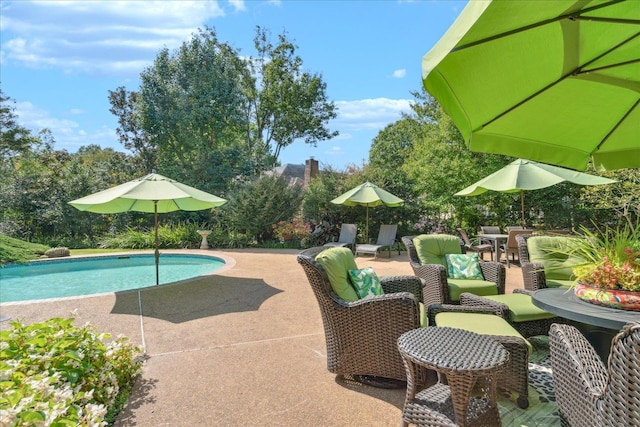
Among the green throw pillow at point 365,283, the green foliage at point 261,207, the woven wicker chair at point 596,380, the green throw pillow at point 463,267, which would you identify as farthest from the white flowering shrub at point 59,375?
the green foliage at point 261,207

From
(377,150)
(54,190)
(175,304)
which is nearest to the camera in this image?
(175,304)

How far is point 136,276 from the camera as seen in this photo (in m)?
9.43

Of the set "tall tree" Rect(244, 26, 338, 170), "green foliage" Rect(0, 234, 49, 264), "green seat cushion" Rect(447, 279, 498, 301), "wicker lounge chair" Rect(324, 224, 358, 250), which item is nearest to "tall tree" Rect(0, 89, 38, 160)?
"green foliage" Rect(0, 234, 49, 264)

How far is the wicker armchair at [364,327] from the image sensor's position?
281 cm

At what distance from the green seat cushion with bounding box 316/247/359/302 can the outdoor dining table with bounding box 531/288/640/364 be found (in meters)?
1.50

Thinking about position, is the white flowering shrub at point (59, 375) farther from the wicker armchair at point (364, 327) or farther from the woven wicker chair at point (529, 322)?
the woven wicker chair at point (529, 322)

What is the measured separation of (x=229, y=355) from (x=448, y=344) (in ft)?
7.41

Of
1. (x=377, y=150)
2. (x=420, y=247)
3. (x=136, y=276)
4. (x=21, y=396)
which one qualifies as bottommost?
(x=136, y=276)

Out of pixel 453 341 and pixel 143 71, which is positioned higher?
pixel 143 71

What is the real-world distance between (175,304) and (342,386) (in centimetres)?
336

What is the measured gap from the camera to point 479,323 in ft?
9.77

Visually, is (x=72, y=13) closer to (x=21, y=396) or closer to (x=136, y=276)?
(x=136, y=276)

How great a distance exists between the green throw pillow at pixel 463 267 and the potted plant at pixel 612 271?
6.70 ft

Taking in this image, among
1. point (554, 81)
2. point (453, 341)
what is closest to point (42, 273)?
point (453, 341)
